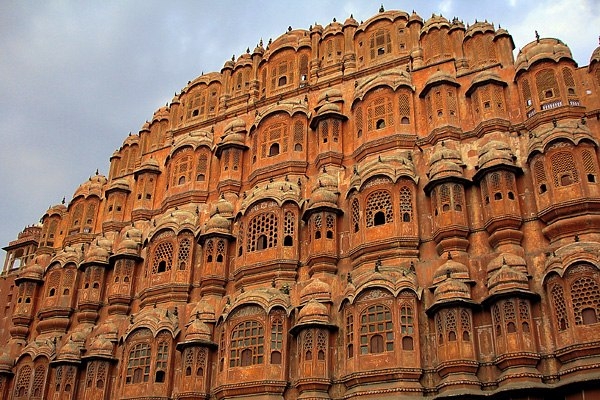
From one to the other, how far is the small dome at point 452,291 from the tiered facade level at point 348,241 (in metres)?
0.06

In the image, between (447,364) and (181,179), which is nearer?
(447,364)

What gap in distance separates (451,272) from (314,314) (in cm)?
429

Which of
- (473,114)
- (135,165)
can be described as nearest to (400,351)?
(473,114)

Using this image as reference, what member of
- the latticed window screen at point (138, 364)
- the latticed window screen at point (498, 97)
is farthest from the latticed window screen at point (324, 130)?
the latticed window screen at point (138, 364)

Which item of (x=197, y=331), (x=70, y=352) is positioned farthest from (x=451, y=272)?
(x=70, y=352)

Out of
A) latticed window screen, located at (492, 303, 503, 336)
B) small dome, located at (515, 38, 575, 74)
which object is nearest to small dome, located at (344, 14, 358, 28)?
small dome, located at (515, 38, 575, 74)

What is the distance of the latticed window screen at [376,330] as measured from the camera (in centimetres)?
1806

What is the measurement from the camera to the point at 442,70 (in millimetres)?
22656

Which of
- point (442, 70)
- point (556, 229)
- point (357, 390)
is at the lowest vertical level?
point (357, 390)

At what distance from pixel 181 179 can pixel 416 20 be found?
38.1 ft

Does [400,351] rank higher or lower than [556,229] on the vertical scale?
lower

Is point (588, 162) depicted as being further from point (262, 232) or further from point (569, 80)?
point (262, 232)

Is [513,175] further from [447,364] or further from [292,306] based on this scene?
[292,306]

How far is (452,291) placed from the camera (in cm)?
1750
